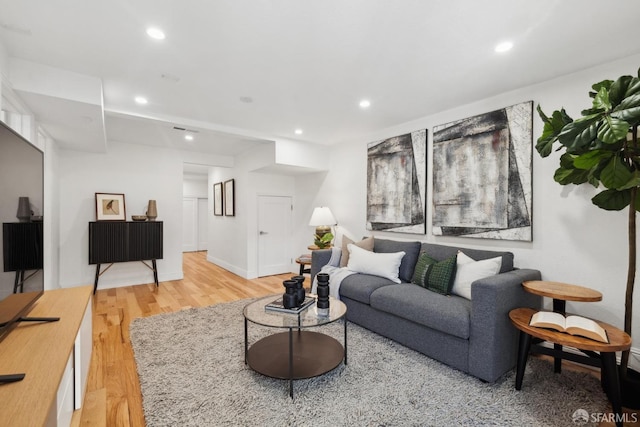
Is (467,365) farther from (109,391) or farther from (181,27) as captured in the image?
(181,27)

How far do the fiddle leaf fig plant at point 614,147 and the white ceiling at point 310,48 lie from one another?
1.66 ft

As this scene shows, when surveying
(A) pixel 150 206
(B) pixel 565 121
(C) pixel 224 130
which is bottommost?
(A) pixel 150 206

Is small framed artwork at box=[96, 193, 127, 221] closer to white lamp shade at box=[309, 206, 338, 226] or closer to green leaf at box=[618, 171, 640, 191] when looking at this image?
white lamp shade at box=[309, 206, 338, 226]

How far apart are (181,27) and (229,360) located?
2505 mm

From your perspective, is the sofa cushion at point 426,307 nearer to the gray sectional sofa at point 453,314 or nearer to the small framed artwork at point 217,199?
the gray sectional sofa at point 453,314

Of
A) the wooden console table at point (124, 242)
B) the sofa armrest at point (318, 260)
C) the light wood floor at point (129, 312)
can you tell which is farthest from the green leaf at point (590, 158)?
the wooden console table at point (124, 242)

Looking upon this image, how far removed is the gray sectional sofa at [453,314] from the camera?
2.13m

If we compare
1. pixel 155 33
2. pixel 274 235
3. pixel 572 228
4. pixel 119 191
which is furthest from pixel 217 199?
pixel 572 228

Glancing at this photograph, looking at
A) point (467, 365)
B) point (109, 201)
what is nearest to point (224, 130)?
point (109, 201)

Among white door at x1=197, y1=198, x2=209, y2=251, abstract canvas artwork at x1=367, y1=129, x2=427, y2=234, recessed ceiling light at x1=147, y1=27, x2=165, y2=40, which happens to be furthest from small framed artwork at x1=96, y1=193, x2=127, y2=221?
white door at x1=197, y1=198, x2=209, y2=251

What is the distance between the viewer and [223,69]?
252cm

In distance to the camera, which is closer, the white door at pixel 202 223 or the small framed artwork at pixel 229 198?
the small framed artwork at pixel 229 198

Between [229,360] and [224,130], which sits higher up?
[224,130]

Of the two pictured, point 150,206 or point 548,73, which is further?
point 150,206
